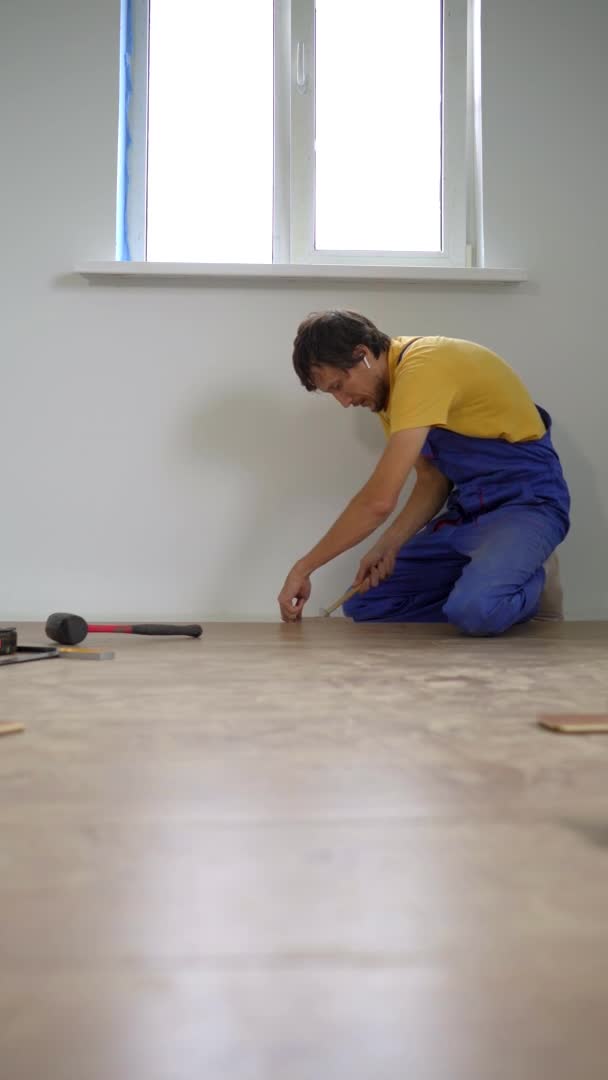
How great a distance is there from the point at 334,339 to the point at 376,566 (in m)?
0.69

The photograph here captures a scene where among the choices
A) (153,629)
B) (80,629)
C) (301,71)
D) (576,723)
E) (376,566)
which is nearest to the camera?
(576,723)

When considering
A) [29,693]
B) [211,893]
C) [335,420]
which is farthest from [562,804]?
[335,420]

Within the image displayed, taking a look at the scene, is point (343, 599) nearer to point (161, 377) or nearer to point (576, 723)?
point (161, 377)

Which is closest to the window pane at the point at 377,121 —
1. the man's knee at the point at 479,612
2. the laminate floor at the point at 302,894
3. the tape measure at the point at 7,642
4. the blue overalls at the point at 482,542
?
the blue overalls at the point at 482,542

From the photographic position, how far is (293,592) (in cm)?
249

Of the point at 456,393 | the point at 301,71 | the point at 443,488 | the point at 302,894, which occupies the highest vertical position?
the point at 301,71

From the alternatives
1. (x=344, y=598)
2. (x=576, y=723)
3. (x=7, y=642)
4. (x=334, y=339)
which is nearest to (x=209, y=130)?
(x=334, y=339)

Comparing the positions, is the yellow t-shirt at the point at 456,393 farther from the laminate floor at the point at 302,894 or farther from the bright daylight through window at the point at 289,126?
the laminate floor at the point at 302,894

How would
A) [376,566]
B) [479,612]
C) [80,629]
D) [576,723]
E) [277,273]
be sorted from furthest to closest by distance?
[277,273]
[376,566]
[479,612]
[80,629]
[576,723]

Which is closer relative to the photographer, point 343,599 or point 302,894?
point 302,894

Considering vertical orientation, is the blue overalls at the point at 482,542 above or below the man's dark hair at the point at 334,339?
below

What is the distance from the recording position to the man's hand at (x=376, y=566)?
2678mm

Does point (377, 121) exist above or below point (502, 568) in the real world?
above

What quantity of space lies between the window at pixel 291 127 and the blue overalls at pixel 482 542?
0.85m
